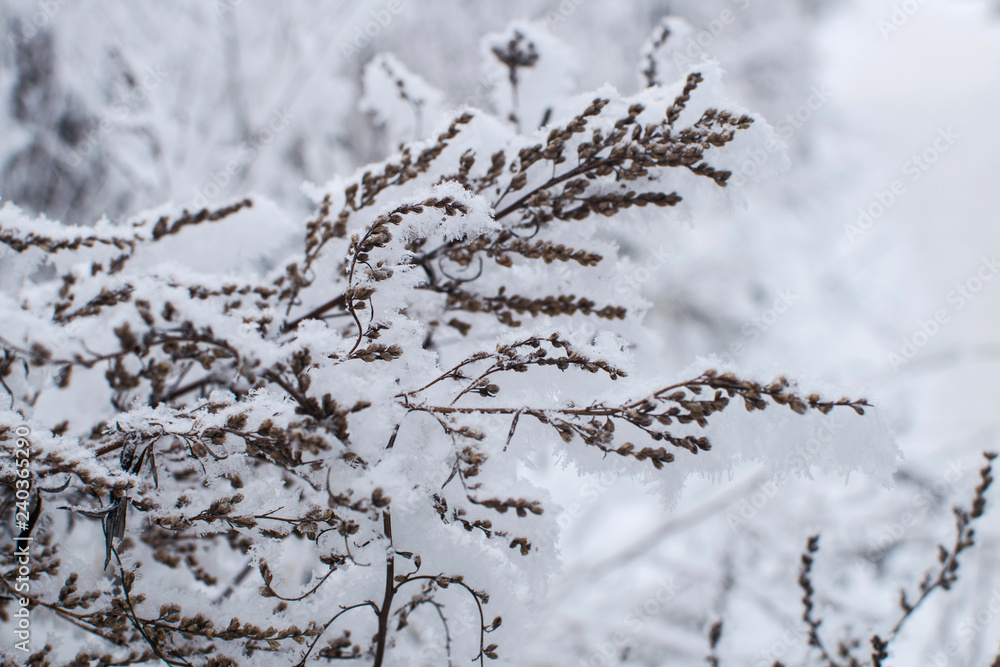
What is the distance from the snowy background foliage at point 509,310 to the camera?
2.75 feet

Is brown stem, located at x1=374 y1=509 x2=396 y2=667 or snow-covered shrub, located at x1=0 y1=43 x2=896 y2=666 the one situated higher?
snow-covered shrub, located at x1=0 y1=43 x2=896 y2=666

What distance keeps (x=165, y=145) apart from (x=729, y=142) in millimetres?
3214

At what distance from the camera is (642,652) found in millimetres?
3379

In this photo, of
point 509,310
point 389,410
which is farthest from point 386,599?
point 509,310

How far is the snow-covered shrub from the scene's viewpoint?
30.1 inches

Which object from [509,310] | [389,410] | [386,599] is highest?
[509,310]

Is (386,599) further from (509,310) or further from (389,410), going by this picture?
(509,310)

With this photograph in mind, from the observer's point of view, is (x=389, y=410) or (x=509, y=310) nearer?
(x=389, y=410)

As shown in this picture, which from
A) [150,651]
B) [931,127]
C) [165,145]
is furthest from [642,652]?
[931,127]

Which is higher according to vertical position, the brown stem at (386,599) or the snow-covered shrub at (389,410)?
the snow-covered shrub at (389,410)

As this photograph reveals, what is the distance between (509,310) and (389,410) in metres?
0.53

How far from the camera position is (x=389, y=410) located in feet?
2.54

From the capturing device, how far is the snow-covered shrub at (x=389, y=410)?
0.76 metres

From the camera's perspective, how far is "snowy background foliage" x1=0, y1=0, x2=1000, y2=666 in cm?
84
